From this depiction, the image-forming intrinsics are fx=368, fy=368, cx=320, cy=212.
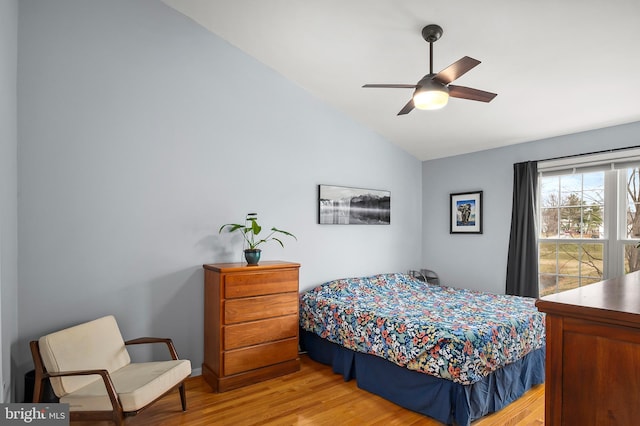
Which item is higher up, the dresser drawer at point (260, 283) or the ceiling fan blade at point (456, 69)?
the ceiling fan blade at point (456, 69)

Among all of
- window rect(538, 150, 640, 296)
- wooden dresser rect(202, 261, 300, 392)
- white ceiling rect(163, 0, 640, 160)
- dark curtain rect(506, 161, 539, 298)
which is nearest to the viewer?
white ceiling rect(163, 0, 640, 160)

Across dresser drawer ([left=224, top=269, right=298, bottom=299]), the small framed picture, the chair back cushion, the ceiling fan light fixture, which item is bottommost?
the chair back cushion

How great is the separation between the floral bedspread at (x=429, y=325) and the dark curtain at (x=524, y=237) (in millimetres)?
549

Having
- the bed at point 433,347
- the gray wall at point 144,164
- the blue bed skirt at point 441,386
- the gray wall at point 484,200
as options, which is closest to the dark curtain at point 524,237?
the gray wall at point 484,200

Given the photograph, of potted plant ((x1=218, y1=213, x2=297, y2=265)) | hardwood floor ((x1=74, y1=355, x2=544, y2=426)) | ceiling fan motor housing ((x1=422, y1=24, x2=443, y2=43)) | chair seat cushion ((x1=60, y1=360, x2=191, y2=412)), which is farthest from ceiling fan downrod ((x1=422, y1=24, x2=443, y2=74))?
chair seat cushion ((x1=60, y1=360, x2=191, y2=412))

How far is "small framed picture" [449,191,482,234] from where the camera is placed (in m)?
4.77

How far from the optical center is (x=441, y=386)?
8.18ft

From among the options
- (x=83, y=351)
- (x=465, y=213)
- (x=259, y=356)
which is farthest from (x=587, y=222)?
(x=83, y=351)

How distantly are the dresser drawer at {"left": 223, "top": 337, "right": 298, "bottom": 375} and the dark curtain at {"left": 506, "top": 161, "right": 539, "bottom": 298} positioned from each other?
2692 mm

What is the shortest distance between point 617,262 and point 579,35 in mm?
2397

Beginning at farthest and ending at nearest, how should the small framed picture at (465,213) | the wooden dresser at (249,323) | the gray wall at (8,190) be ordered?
the small framed picture at (465,213) → the wooden dresser at (249,323) → the gray wall at (8,190)

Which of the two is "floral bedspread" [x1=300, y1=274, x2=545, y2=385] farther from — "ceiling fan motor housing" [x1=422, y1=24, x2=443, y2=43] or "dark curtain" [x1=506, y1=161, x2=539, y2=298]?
"ceiling fan motor housing" [x1=422, y1=24, x2=443, y2=43]

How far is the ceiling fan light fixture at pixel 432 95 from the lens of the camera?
7.98 ft

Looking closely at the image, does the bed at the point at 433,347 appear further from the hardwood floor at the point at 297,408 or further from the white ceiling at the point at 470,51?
the white ceiling at the point at 470,51
